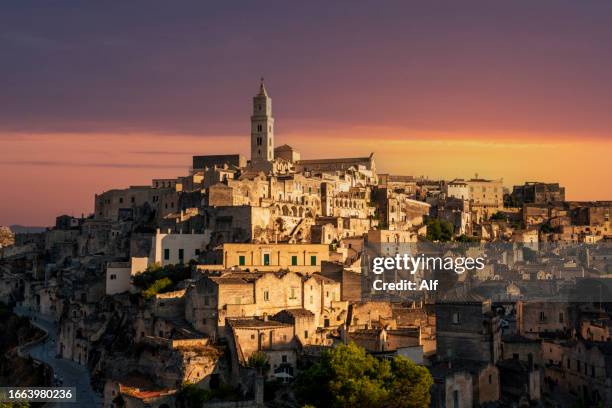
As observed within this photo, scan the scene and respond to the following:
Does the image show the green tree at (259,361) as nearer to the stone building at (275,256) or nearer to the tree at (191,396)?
the tree at (191,396)

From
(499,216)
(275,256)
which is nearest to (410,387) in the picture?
(275,256)

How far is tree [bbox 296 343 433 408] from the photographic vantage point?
116ft

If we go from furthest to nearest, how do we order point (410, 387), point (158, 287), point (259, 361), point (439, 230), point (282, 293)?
point (439, 230) < point (158, 287) < point (282, 293) < point (259, 361) < point (410, 387)

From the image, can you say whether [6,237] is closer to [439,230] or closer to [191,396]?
[439,230]

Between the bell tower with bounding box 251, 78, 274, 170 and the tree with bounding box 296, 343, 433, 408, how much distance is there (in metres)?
51.6

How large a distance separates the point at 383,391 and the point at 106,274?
25891 millimetres

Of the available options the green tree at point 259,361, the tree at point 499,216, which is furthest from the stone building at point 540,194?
the green tree at point 259,361

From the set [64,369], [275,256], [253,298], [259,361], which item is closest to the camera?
[259,361]

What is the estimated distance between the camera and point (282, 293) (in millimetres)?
44562

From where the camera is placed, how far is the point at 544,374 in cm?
4247

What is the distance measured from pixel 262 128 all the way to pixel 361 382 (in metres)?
55.2

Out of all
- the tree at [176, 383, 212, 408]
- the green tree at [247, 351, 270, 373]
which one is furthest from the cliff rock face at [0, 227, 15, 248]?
the green tree at [247, 351, 270, 373]

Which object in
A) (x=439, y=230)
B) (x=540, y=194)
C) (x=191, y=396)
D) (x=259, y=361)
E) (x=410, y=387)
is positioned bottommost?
(x=191, y=396)

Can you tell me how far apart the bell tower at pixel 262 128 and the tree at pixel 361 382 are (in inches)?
2030
